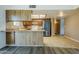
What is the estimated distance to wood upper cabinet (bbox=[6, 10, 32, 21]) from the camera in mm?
7311

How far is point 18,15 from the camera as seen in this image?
738cm

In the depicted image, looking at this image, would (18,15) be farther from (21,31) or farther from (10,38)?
(10,38)

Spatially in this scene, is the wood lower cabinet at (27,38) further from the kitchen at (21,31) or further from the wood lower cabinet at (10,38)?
the wood lower cabinet at (10,38)


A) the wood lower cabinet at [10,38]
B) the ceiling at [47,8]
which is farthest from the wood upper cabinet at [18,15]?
the wood lower cabinet at [10,38]

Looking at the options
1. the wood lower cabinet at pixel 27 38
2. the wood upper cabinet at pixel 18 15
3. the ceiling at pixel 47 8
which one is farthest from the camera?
the wood upper cabinet at pixel 18 15

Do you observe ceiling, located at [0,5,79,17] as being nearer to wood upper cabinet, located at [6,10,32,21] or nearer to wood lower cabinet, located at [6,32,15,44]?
wood upper cabinet, located at [6,10,32,21]

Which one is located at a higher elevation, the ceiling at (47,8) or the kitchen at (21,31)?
the ceiling at (47,8)

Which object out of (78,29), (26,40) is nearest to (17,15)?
(26,40)

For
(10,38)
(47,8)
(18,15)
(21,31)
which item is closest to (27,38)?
(21,31)

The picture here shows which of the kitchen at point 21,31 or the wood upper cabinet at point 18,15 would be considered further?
the wood upper cabinet at point 18,15

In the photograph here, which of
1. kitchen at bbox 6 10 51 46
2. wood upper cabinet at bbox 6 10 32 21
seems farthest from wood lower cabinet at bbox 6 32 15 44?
wood upper cabinet at bbox 6 10 32 21

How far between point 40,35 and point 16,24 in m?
1.74

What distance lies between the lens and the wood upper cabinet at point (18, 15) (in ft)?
24.0

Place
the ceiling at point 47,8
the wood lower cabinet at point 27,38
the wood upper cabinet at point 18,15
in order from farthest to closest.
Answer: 1. the wood upper cabinet at point 18,15
2. the wood lower cabinet at point 27,38
3. the ceiling at point 47,8
